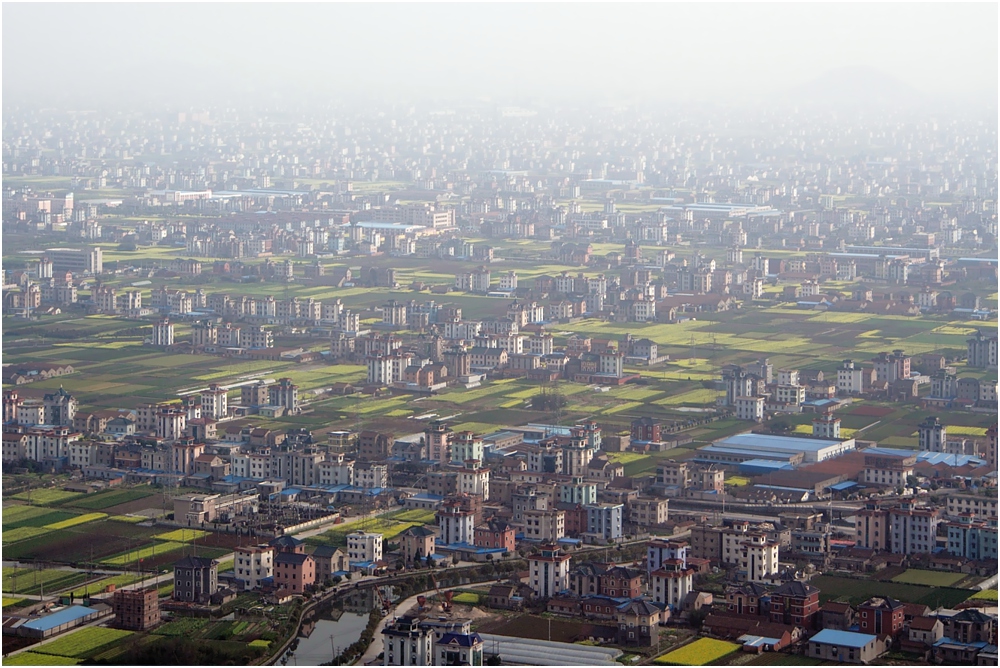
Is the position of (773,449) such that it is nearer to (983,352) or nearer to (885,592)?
(885,592)

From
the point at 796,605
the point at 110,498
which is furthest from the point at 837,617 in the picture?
the point at 110,498

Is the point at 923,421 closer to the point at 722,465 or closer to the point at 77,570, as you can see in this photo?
the point at 722,465

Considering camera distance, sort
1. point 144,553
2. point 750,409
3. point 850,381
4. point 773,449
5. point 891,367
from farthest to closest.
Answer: point 891,367, point 850,381, point 750,409, point 773,449, point 144,553

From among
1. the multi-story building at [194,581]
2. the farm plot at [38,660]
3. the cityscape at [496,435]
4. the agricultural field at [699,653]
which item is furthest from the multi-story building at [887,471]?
the farm plot at [38,660]

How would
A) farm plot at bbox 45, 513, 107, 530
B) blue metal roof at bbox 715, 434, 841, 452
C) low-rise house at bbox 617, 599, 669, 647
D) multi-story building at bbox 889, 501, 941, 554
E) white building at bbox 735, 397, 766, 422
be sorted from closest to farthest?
low-rise house at bbox 617, 599, 669, 647, multi-story building at bbox 889, 501, 941, 554, farm plot at bbox 45, 513, 107, 530, blue metal roof at bbox 715, 434, 841, 452, white building at bbox 735, 397, 766, 422

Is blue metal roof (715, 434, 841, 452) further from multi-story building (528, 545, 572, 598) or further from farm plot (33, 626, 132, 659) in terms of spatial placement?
farm plot (33, 626, 132, 659)

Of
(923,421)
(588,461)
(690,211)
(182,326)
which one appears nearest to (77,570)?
(588,461)

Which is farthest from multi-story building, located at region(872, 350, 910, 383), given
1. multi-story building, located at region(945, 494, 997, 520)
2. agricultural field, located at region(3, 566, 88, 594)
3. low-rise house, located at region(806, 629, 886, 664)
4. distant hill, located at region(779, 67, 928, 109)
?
distant hill, located at region(779, 67, 928, 109)
